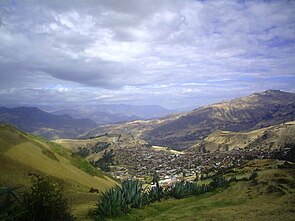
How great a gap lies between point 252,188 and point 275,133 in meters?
164

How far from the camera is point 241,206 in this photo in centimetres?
1903

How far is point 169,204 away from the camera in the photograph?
22.2 m

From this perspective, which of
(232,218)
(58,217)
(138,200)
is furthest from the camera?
(138,200)

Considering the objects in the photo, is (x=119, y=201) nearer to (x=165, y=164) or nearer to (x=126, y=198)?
(x=126, y=198)

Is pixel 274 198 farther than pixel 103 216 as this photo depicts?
Yes

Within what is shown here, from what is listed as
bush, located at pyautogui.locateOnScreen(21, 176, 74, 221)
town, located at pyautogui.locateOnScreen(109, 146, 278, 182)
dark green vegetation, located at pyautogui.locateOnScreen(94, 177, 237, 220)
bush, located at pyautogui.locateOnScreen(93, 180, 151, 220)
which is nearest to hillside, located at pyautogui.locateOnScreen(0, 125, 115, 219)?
dark green vegetation, located at pyautogui.locateOnScreen(94, 177, 237, 220)

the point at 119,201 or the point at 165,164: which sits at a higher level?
the point at 119,201

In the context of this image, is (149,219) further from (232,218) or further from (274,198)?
(274,198)

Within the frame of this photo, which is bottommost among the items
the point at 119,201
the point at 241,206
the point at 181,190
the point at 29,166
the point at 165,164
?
the point at 165,164

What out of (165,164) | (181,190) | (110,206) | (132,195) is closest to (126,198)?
(132,195)

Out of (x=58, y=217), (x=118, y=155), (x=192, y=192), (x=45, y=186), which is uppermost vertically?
(x=45, y=186)

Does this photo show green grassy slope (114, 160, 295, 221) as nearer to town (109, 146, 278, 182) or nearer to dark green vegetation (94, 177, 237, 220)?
dark green vegetation (94, 177, 237, 220)

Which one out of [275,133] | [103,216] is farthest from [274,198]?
[275,133]

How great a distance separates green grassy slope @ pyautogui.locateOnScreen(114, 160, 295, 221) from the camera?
16.0 metres
